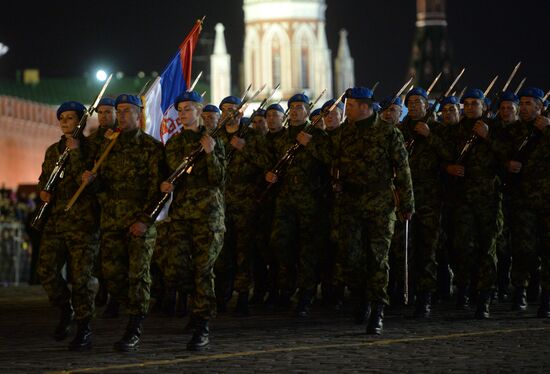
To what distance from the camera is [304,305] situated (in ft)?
50.0

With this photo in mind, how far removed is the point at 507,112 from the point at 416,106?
86cm

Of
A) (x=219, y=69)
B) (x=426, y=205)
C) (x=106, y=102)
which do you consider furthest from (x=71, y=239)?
(x=219, y=69)

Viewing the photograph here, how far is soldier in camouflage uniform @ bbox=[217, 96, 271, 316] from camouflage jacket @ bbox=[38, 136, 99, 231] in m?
2.88

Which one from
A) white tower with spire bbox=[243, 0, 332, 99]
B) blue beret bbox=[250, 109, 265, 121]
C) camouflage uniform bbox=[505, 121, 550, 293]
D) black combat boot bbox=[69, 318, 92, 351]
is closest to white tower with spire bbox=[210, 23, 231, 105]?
white tower with spire bbox=[243, 0, 332, 99]

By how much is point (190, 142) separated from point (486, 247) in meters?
3.37

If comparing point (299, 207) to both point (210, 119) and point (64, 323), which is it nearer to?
point (210, 119)

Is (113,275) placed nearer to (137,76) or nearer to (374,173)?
(374,173)

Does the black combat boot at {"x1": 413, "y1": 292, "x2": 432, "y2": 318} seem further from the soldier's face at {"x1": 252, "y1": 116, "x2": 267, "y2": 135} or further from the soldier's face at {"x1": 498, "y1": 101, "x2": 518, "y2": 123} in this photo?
the soldier's face at {"x1": 252, "y1": 116, "x2": 267, "y2": 135}

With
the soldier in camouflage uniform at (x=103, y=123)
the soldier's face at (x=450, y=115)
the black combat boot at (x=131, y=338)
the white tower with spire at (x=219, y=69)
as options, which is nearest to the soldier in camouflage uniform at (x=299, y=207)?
the soldier's face at (x=450, y=115)

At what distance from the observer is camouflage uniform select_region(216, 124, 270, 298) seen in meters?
15.8

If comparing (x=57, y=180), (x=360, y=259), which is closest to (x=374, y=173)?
(x=360, y=259)

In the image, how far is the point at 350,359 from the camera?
1164 cm

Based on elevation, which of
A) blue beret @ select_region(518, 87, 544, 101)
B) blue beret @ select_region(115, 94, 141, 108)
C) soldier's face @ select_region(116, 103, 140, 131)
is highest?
blue beret @ select_region(518, 87, 544, 101)

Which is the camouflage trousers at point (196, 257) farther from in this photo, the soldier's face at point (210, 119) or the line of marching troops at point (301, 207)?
the soldier's face at point (210, 119)
